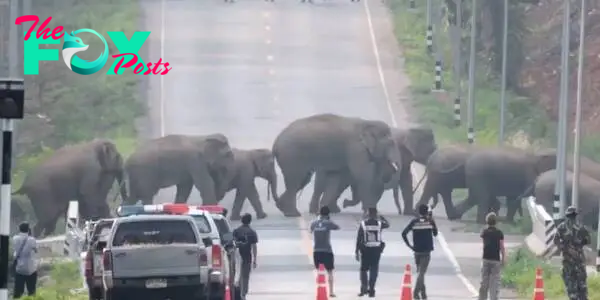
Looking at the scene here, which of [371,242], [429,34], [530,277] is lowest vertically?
[530,277]

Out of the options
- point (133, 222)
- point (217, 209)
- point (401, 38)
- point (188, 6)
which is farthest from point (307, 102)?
point (133, 222)

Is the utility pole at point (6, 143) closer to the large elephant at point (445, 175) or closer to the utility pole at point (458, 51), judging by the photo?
the large elephant at point (445, 175)

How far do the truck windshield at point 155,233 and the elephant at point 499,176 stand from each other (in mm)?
20560

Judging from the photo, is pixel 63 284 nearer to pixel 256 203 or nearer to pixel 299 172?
pixel 256 203

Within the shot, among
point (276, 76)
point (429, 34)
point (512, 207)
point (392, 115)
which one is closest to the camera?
point (512, 207)

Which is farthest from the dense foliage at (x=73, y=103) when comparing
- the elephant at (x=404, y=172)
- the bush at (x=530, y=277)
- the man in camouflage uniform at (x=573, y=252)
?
the man in camouflage uniform at (x=573, y=252)

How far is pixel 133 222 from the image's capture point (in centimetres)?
3253

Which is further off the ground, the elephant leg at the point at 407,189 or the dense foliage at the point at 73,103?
the dense foliage at the point at 73,103

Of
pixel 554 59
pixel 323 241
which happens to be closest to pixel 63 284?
pixel 323 241

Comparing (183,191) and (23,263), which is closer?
(23,263)

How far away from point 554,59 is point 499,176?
26.6m

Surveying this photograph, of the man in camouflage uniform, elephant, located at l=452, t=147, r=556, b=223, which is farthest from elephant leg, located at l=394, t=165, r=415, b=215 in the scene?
the man in camouflage uniform

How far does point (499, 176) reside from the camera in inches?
Answer: 2106

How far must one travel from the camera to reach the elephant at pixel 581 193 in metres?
49.7
